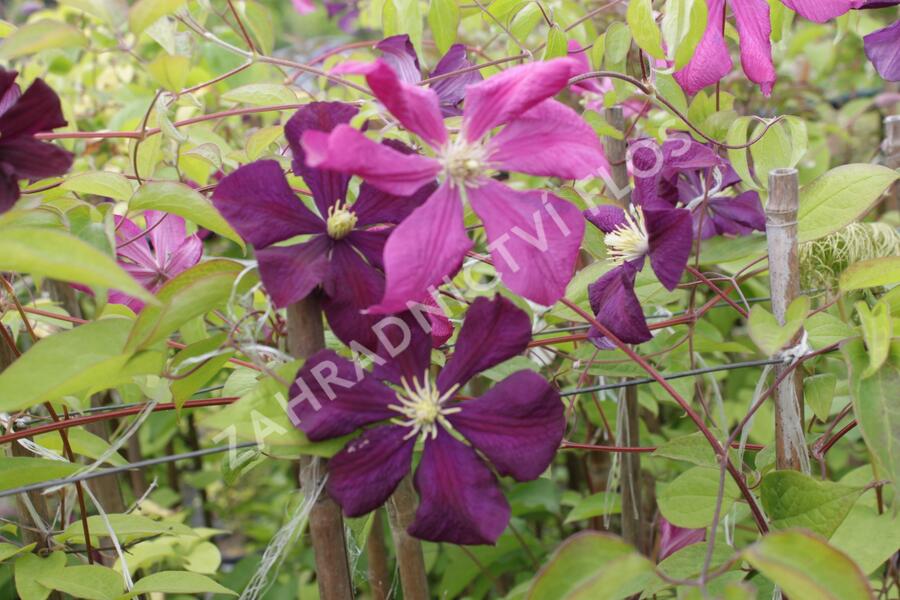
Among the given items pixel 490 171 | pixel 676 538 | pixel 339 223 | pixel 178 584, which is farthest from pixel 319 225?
pixel 676 538

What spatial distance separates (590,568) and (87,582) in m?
0.43

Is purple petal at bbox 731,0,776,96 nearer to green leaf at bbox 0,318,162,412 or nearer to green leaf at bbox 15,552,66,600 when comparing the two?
green leaf at bbox 0,318,162,412

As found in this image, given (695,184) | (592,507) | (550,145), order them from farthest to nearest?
(592,507) < (695,184) < (550,145)

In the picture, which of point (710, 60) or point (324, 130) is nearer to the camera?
point (324, 130)

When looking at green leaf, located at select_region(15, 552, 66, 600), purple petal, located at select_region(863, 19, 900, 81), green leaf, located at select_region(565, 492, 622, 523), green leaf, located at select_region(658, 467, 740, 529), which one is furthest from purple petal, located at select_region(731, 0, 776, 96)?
green leaf, located at select_region(15, 552, 66, 600)

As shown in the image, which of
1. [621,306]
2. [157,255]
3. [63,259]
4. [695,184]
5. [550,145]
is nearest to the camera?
[63,259]

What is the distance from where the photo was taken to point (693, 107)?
2.78ft

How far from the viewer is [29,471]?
680 mm

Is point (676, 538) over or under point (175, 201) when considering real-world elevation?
under

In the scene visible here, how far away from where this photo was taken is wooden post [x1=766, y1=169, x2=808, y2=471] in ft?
2.24

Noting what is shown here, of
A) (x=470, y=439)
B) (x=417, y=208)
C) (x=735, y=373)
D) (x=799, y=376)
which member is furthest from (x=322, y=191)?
(x=735, y=373)

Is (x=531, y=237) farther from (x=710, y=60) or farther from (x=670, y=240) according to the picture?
(x=710, y=60)

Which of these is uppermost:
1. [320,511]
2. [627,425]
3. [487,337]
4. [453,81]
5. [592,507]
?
[453,81]

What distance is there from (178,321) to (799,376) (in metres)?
0.49
